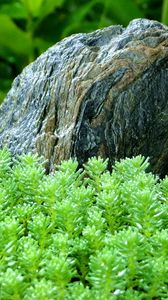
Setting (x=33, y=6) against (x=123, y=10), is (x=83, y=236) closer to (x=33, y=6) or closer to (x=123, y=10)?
(x=33, y=6)

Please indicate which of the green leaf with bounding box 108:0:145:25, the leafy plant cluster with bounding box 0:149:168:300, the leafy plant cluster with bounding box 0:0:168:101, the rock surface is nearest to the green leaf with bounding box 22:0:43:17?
the leafy plant cluster with bounding box 0:0:168:101

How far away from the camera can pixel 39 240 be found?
1443 millimetres

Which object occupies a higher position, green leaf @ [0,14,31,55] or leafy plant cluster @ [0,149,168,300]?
green leaf @ [0,14,31,55]

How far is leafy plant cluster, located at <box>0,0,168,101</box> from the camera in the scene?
4457 mm

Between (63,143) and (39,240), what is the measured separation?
2.34ft

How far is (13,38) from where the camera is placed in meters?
4.43

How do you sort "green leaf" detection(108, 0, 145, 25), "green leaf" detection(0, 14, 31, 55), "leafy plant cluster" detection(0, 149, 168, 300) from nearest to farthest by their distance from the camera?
"leafy plant cluster" detection(0, 149, 168, 300)
"green leaf" detection(0, 14, 31, 55)
"green leaf" detection(108, 0, 145, 25)

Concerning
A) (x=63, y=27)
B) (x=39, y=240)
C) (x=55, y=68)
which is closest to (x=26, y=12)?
(x=63, y=27)

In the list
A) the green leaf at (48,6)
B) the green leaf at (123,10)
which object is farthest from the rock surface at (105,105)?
the green leaf at (123,10)

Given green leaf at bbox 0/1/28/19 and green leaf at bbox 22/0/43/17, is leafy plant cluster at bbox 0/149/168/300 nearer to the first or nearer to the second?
green leaf at bbox 22/0/43/17

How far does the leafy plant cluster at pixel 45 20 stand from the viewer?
4.46m

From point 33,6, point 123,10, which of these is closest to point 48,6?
point 33,6

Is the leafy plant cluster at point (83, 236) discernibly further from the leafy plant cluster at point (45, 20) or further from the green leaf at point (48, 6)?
the green leaf at point (48, 6)

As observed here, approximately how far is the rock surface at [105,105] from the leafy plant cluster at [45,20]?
6.12ft
